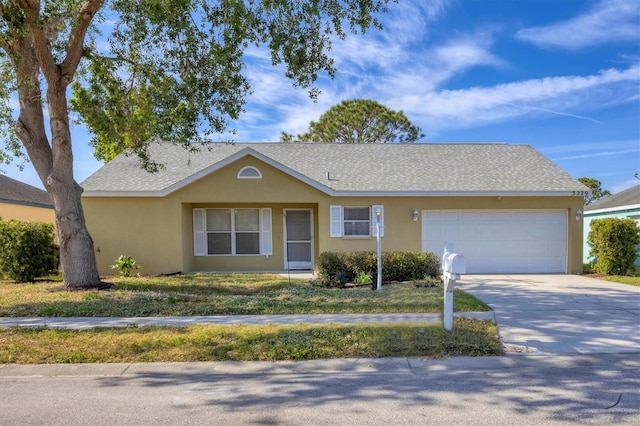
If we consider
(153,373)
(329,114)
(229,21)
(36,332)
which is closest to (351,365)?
(153,373)

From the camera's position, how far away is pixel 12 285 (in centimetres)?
1078

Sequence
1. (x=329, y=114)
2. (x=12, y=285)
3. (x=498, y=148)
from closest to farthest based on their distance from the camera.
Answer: (x=12, y=285), (x=498, y=148), (x=329, y=114)

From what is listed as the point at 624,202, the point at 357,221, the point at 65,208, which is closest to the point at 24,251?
the point at 65,208

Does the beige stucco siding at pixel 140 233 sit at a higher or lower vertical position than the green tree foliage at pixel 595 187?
lower

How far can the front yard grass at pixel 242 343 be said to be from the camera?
17.2 ft

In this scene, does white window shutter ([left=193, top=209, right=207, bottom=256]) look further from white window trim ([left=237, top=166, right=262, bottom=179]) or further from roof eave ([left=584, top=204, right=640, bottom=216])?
roof eave ([left=584, top=204, right=640, bottom=216])

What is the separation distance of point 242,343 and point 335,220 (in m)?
7.91

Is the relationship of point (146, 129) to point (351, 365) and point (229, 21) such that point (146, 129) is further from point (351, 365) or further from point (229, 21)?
point (351, 365)

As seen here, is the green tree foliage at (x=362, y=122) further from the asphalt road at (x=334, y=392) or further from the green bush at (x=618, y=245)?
the asphalt road at (x=334, y=392)

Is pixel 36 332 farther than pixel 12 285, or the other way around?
pixel 12 285

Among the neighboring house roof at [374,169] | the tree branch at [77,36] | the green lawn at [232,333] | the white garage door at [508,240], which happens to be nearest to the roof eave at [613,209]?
the neighboring house roof at [374,169]

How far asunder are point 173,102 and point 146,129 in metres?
2.39

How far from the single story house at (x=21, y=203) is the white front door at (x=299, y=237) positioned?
10.8 m

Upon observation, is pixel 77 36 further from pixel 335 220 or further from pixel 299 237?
pixel 299 237
